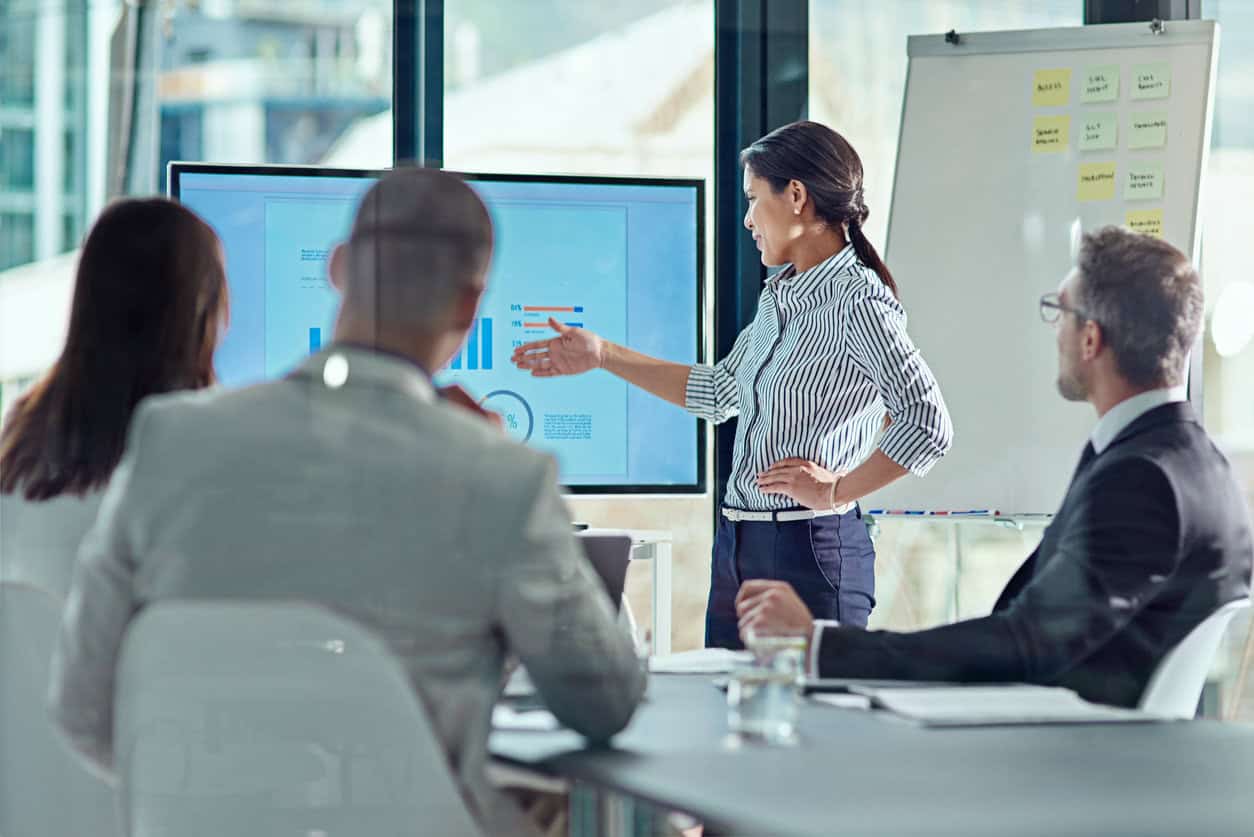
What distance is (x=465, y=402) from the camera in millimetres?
1675

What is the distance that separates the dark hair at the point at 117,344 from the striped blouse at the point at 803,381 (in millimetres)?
Result: 687

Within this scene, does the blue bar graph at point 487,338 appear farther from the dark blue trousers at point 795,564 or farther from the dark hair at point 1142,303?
the dark hair at point 1142,303

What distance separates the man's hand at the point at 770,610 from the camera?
1871 millimetres

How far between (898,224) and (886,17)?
13.3 inches

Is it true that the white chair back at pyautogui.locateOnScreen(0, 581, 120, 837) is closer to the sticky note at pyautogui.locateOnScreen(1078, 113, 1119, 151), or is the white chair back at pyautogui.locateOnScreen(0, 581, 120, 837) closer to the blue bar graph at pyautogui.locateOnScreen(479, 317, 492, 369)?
the blue bar graph at pyautogui.locateOnScreen(479, 317, 492, 369)

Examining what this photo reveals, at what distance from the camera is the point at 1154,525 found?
6.13 feet

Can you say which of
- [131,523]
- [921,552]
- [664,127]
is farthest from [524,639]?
[664,127]

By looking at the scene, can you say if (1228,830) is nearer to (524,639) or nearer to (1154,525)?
(1154,525)

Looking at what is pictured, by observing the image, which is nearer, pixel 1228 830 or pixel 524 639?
pixel 1228 830

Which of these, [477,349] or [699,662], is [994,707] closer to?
[699,662]

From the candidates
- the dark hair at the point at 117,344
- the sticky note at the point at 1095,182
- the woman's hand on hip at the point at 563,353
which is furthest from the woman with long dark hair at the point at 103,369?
the sticky note at the point at 1095,182

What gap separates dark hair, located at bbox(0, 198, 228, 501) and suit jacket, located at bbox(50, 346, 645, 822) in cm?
9

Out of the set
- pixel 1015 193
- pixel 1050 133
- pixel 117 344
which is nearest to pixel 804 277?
pixel 1015 193

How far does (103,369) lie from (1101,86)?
1672 mm
